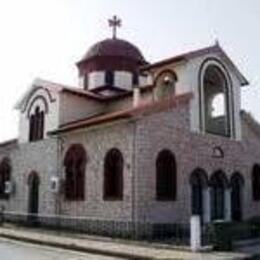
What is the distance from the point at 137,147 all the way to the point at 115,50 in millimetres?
12177

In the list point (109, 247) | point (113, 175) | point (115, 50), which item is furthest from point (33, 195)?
point (109, 247)

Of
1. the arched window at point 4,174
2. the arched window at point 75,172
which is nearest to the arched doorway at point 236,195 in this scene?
the arched window at point 75,172

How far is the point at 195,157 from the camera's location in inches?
920

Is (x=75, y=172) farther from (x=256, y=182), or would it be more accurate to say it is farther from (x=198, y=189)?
(x=256, y=182)

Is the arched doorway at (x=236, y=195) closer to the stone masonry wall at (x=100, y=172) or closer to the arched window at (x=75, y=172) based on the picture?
the stone masonry wall at (x=100, y=172)

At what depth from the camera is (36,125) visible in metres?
27.5

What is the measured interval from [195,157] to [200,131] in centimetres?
130

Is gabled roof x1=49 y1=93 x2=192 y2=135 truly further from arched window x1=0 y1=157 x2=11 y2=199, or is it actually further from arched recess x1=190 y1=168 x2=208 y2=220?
arched window x1=0 y1=157 x2=11 y2=199

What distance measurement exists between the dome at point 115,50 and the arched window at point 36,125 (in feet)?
19.3

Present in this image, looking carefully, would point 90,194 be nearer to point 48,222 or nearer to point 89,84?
point 48,222

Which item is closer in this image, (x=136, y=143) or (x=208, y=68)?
(x=136, y=143)

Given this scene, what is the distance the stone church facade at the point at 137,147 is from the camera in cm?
2103

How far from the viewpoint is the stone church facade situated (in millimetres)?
21031

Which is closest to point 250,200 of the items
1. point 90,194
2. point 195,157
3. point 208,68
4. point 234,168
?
point 234,168
